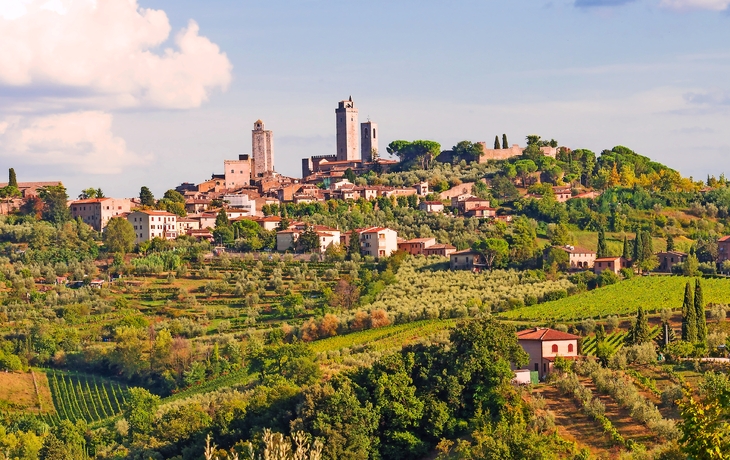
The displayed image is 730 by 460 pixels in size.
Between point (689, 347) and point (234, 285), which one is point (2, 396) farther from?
point (689, 347)

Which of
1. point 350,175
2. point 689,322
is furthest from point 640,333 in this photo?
point 350,175

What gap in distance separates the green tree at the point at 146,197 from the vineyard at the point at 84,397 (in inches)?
1207

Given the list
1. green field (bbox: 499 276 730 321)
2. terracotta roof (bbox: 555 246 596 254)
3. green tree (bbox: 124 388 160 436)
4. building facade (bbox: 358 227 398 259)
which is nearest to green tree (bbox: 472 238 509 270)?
terracotta roof (bbox: 555 246 596 254)

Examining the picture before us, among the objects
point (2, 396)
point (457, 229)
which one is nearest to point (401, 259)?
point (457, 229)

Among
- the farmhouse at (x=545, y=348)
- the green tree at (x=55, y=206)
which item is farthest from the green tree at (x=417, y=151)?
the farmhouse at (x=545, y=348)

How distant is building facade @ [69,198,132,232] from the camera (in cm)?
8469

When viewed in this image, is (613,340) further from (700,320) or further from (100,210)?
(100,210)

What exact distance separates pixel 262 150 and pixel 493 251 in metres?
46.7

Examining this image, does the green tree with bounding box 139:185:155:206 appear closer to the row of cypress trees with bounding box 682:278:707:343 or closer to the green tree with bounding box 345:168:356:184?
the green tree with bounding box 345:168:356:184

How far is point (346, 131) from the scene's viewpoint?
113 metres

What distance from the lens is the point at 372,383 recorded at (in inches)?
1524

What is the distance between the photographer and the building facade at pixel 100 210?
8469cm

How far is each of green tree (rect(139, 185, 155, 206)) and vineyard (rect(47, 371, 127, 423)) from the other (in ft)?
101

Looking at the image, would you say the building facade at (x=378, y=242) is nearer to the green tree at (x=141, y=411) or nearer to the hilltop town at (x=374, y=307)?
the hilltop town at (x=374, y=307)
